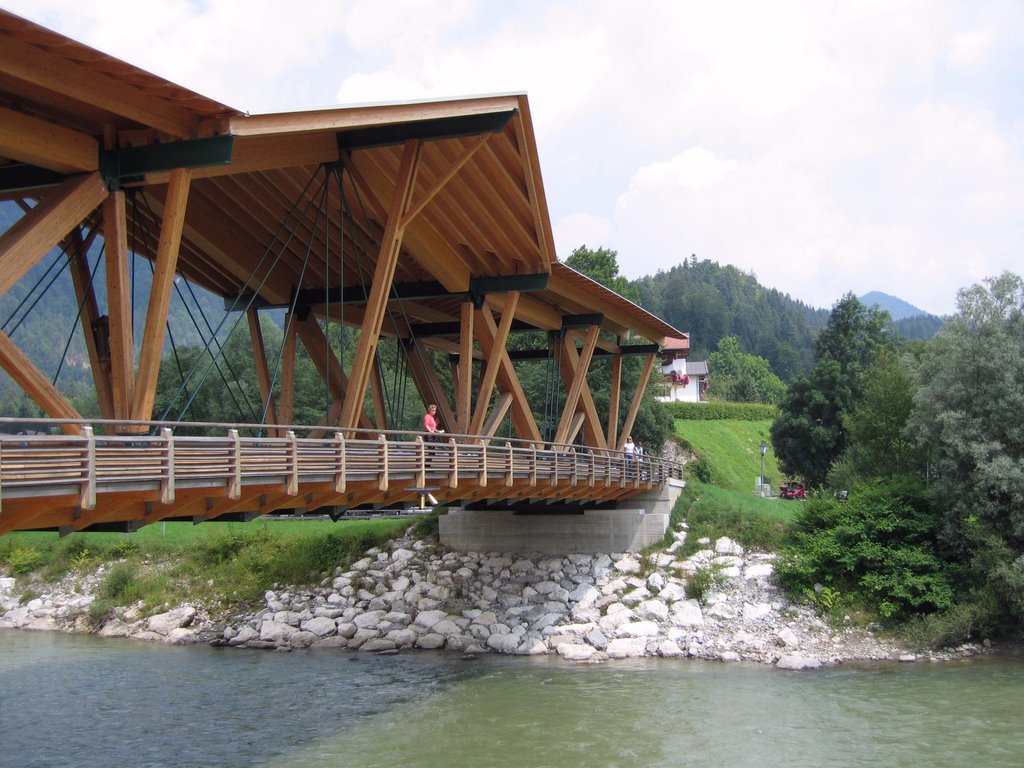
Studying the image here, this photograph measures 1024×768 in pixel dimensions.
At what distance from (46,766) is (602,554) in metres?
19.0

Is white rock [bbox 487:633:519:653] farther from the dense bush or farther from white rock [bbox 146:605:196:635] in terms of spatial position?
white rock [bbox 146:605:196:635]

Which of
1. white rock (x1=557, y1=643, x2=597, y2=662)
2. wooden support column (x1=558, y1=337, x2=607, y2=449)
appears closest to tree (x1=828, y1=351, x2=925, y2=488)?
wooden support column (x1=558, y1=337, x2=607, y2=449)

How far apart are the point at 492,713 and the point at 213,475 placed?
30.5ft

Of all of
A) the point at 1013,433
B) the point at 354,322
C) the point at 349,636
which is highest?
the point at 354,322

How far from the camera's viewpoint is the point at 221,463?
1366cm

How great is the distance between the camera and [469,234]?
26.3 m

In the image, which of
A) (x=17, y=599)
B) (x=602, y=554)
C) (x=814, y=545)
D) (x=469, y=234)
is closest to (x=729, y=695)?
(x=814, y=545)

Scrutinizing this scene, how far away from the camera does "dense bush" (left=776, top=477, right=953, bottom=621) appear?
26781 mm

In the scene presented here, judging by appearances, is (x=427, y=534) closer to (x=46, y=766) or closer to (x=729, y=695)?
(x=729, y=695)

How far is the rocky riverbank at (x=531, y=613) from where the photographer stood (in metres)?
26.0

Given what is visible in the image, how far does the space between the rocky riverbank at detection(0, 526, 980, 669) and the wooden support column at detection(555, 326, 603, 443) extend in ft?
13.8

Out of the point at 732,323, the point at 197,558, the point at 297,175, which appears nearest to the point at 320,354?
the point at 297,175

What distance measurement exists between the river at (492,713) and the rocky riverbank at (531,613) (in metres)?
1.13

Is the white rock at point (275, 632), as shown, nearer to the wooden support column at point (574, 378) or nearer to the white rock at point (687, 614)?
the wooden support column at point (574, 378)
